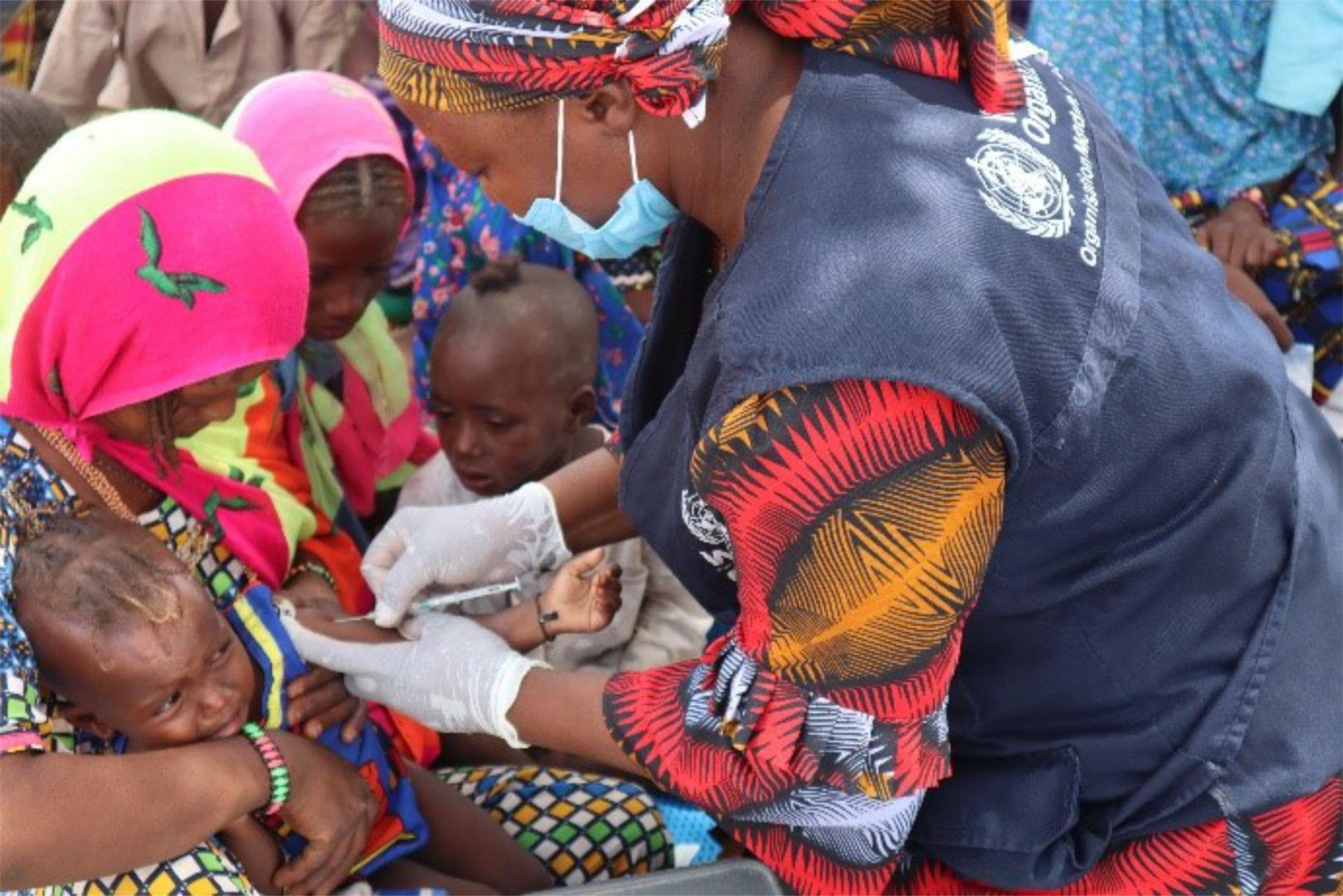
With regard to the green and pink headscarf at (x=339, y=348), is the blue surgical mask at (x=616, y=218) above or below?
above

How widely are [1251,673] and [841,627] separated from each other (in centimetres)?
52

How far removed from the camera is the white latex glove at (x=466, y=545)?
2.09 metres

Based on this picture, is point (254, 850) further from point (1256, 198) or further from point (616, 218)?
point (1256, 198)

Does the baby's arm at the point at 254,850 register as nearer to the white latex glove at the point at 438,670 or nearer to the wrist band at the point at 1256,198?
the white latex glove at the point at 438,670

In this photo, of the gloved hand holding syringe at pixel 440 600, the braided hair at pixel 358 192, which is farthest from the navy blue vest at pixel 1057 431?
the braided hair at pixel 358 192

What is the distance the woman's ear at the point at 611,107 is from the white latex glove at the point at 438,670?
2.25 ft

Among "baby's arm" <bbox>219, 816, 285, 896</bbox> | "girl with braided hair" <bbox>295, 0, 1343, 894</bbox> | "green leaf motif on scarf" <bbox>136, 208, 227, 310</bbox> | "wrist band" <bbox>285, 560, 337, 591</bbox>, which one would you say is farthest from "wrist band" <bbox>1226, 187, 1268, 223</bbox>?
"baby's arm" <bbox>219, 816, 285, 896</bbox>

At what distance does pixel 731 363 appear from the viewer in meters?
1.33

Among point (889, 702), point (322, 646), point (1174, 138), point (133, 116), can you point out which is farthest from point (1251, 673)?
point (1174, 138)

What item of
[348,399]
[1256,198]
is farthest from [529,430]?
[1256,198]

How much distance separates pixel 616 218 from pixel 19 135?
151 cm

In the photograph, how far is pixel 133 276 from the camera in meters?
1.83

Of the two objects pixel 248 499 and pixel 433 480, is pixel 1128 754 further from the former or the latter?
pixel 433 480

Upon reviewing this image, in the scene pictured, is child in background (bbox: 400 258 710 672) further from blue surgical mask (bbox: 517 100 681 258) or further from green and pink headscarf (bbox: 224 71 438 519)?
blue surgical mask (bbox: 517 100 681 258)
